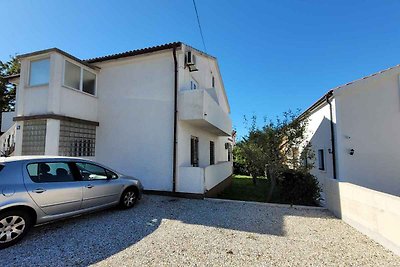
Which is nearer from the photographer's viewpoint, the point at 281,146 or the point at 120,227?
the point at 120,227

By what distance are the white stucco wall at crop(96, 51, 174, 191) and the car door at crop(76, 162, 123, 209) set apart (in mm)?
2783

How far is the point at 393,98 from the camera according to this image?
949 centimetres

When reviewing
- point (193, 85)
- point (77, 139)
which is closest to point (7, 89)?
point (77, 139)

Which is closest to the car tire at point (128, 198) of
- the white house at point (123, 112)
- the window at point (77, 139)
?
the white house at point (123, 112)

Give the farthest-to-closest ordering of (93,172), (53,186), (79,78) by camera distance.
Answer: (79,78) < (93,172) < (53,186)

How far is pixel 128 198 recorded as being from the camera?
7.11 metres

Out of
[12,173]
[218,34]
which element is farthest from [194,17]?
[12,173]

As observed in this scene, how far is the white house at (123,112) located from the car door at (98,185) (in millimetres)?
2880

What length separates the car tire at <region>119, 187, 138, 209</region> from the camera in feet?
22.7

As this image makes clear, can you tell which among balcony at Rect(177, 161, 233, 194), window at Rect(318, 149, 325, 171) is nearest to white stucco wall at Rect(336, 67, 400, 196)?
window at Rect(318, 149, 325, 171)

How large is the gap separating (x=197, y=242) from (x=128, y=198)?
342 centimetres

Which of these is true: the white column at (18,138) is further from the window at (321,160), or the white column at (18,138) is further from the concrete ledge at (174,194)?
the window at (321,160)

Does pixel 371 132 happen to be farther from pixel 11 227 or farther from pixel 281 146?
pixel 11 227

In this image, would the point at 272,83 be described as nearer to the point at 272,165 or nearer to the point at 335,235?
the point at 272,165
